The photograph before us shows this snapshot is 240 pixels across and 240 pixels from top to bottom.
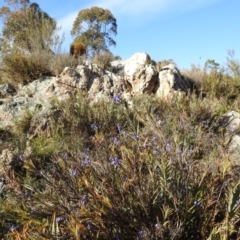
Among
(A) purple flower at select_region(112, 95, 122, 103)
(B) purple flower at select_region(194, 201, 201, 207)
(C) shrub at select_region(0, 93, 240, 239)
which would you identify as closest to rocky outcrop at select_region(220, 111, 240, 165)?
(A) purple flower at select_region(112, 95, 122, 103)

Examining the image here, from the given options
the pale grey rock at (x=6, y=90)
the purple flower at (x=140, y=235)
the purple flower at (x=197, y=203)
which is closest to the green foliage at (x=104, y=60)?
the pale grey rock at (x=6, y=90)

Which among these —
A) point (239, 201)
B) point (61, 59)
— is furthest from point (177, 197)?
point (61, 59)

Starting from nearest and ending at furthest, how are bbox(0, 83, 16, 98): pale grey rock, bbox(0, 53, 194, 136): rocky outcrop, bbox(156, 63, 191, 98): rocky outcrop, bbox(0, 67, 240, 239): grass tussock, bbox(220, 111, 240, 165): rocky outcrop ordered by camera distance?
bbox(0, 67, 240, 239): grass tussock → bbox(220, 111, 240, 165): rocky outcrop → bbox(0, 53, 194, 136): rocky outcrop → bbox(156, 63, 191, 98): rocky outcrop → bbox(0, 83, 16, 98): pale grey rock

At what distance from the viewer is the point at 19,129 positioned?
591 cm

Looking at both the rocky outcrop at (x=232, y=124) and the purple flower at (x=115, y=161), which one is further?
the rocky outcrop at (x=232, y=124)

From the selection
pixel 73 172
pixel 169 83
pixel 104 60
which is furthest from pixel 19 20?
pixel 73 172

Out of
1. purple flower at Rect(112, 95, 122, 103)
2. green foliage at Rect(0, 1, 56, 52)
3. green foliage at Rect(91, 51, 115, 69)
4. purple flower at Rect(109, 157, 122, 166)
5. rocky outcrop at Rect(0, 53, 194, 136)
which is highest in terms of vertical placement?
green foliage at Rect(0, 1, 56, 52)

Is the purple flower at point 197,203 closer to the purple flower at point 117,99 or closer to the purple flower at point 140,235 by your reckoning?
the purple flower at point 140,235

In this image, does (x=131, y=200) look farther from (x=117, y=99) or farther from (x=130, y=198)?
(x=117, y=99)

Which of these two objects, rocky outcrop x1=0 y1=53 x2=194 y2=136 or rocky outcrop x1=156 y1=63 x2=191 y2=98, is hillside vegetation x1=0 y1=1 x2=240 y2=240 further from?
rocky outcrop x1=156 y1=63 x2=191 y2=98

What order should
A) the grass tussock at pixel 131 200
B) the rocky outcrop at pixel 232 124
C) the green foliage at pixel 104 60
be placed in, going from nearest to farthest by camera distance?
the grass tussock at pixel 131 200 < the rocky outcrop at pixel 232 124 < the green foliage at pixel 104 60

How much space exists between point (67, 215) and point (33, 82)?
19.1ft

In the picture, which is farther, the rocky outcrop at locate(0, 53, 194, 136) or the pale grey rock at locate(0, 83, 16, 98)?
the pale grey rock at locate(0, 83, 16, 98)

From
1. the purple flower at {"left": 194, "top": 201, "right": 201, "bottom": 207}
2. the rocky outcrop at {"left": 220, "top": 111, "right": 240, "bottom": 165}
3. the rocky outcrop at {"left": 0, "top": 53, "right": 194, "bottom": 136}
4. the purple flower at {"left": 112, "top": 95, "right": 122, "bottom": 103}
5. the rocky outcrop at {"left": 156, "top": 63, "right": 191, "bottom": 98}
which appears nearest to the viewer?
the purple flower at {"left": 194, "top": 201, "right": 201, "bottom": 207}
